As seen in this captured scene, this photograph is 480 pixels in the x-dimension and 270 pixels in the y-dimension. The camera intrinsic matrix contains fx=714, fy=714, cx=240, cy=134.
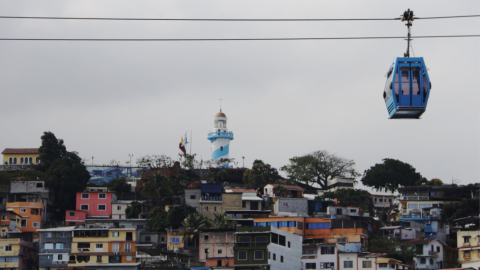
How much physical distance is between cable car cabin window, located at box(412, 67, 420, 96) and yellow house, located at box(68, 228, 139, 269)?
108 feet

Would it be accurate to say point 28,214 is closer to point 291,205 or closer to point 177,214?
point 177,214

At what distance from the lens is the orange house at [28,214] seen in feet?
203

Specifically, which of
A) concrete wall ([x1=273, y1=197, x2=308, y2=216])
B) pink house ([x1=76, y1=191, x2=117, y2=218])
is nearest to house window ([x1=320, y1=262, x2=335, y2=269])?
concrete wall ([x1=273, y1=197, x2=308, y2=216])

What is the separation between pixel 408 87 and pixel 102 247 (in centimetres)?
3459

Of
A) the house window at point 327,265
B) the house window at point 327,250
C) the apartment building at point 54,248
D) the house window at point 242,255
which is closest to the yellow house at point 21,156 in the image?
the apartment building at point 54,248

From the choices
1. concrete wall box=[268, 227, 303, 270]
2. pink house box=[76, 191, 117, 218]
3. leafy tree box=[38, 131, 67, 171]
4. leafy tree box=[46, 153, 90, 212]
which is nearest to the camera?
concrete wall box=[268, 227, 303, 270]

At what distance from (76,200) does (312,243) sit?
2339cm

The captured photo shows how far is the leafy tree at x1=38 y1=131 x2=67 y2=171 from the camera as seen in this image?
74.7m

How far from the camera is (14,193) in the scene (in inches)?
2594

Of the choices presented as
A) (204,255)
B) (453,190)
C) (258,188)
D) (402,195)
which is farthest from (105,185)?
(453,190)

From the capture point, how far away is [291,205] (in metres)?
68.1

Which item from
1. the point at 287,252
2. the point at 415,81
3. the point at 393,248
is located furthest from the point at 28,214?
the point at 415,81

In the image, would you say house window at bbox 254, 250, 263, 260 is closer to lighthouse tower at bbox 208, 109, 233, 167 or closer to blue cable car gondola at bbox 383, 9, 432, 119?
blue cable car gondola at bbox 383, 9, 432, 119

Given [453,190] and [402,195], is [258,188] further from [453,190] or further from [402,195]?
[453,190]
